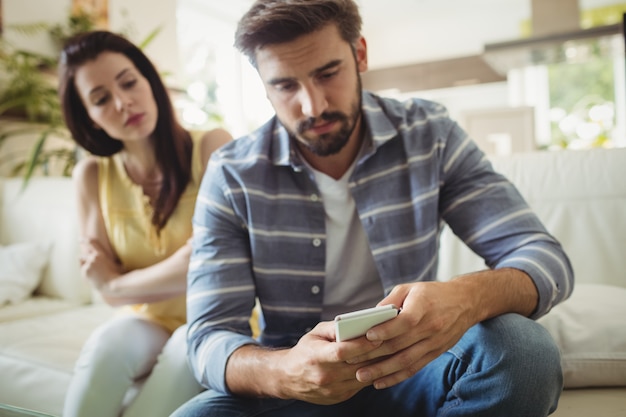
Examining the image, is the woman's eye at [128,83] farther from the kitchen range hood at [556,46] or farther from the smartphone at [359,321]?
the kitchen range hood at [556,46]

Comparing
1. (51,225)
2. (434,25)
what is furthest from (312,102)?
(434,25)

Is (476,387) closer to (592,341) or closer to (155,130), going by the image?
(592,341)

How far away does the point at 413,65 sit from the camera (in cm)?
655

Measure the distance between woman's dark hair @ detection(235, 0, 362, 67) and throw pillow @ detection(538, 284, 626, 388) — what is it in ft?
2.32

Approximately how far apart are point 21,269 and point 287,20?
1.49 m

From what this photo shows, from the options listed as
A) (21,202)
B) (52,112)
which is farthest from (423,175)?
(52,112)

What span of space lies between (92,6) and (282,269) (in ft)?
10.8

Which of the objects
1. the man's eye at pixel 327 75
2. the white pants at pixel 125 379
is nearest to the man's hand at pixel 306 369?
the white pants at pixel 125 379

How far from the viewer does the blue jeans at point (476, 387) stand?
77cm

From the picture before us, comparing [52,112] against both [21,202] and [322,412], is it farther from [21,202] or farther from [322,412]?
[322,412]

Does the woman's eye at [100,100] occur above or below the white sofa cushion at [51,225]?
above

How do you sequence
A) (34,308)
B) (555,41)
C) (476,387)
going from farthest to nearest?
(555,41) → (34,308) → (476,387)

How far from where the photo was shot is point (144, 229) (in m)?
1.41

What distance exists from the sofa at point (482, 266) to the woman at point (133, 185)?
0.83 ft
